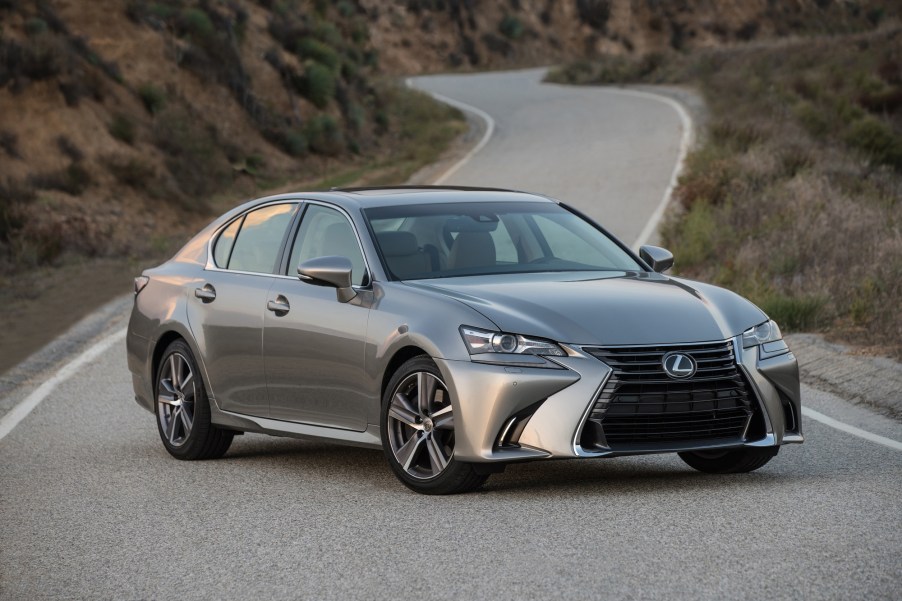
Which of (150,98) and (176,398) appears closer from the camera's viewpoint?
(176,398)

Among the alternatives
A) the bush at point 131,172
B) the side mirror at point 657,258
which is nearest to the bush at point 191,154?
the bush at point 131,172

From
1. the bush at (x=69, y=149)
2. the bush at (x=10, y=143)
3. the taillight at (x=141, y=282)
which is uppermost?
the taillight at (x=141, y=282)

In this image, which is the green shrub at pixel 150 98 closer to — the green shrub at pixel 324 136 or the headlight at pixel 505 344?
the green shrub at pixel 324 136

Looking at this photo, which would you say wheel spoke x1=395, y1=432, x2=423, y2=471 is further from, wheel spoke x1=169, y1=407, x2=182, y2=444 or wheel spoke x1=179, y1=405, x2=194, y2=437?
wheel spoke x1=169, y1=407, x2=182, y2=444

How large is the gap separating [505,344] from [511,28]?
240 feet

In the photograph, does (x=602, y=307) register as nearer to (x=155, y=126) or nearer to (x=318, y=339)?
(x=318, y=339)

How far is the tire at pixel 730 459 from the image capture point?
8.03 meters

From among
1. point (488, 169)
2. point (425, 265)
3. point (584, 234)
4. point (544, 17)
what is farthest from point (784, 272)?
point (544, 17)

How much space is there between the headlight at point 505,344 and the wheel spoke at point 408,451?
0.58 m

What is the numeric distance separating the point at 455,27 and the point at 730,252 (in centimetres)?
6033

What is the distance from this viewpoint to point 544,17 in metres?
82.4

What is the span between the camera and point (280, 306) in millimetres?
8812

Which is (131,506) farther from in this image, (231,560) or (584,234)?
(584,234)

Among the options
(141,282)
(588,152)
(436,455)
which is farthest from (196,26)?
(436,455)
